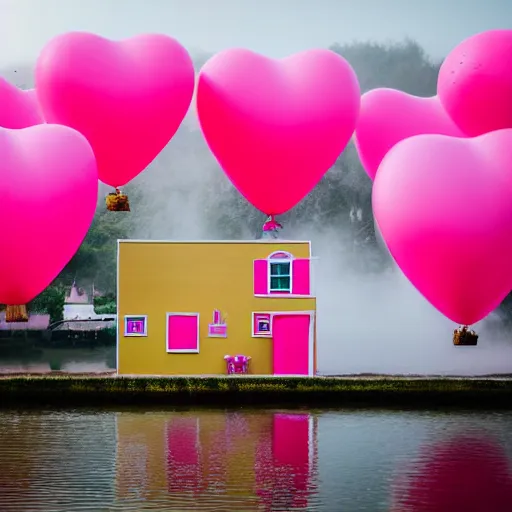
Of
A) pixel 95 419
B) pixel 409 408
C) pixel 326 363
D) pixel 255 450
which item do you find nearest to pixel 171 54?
pixel 255 450

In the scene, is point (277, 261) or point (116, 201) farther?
point (277, 261)

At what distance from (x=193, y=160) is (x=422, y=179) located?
30720 mm

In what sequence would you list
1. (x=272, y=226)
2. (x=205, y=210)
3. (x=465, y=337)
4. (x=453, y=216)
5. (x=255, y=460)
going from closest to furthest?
(x=453, y=216) < (x=465, y=337) < (x=272, y=226) < (x=255, y=460) < (x=205, y=210)

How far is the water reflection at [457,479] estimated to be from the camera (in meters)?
11.1

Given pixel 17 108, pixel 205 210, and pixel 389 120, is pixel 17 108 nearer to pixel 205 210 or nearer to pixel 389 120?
pixel 389 120

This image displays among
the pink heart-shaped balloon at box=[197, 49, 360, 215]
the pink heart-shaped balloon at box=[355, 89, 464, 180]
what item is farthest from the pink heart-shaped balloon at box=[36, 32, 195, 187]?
Answer: the pink heart-shaped balloon at box=[355, 89, 464, 180]

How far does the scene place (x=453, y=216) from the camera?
4648 millimetres

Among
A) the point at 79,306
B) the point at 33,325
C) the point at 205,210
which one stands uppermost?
the point at 205,210

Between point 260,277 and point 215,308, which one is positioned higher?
point 260,277

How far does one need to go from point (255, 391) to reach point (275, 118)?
1457cm

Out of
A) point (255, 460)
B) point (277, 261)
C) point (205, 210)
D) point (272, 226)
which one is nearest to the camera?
point (272, 226)

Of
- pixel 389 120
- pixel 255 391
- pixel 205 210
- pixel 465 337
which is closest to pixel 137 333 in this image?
pixel 255 391

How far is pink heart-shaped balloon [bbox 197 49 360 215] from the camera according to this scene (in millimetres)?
5145

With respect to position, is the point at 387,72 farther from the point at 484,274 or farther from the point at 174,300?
the point at 484,274
